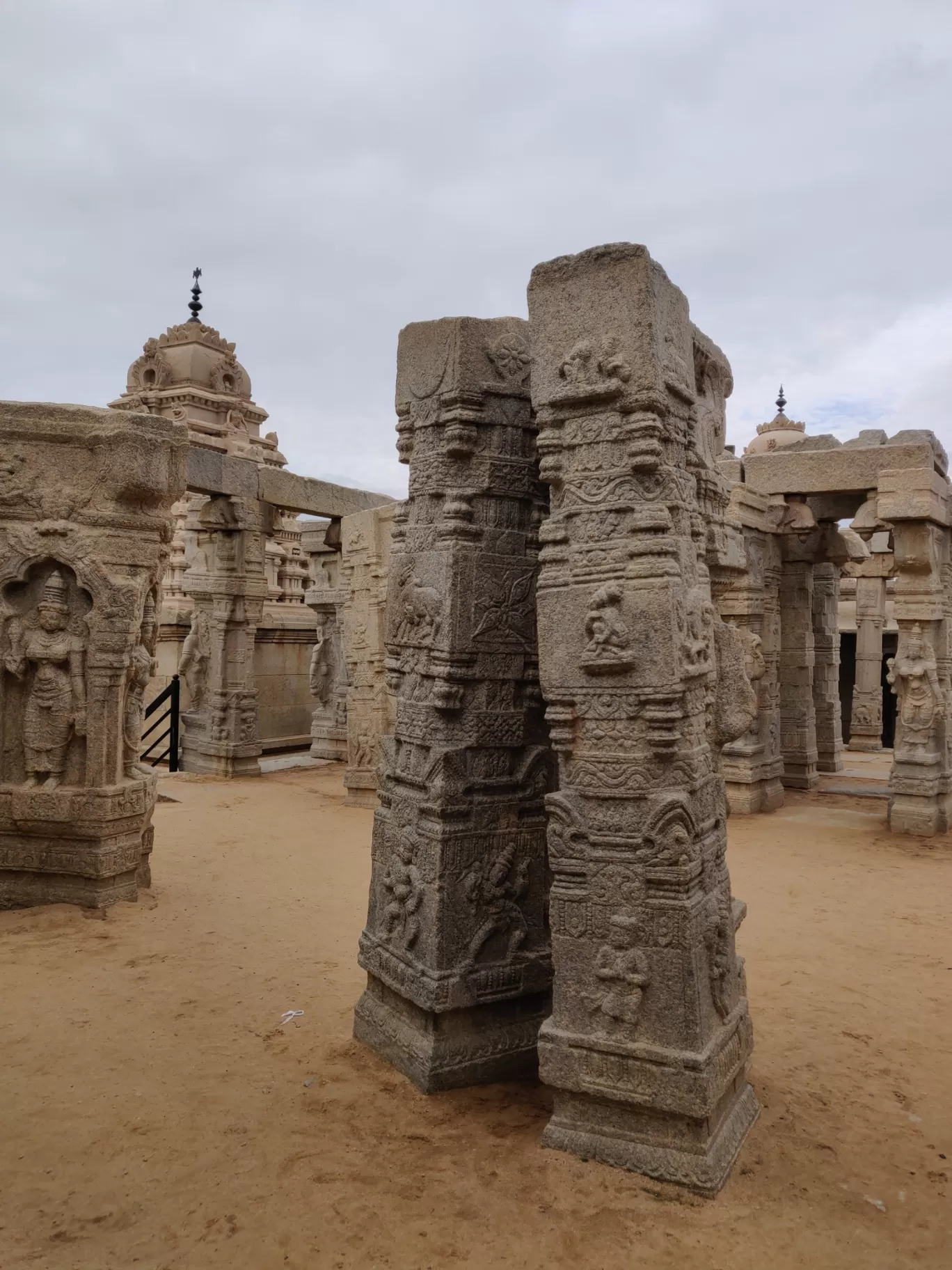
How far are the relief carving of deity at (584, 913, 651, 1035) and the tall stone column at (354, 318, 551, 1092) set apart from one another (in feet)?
2.55

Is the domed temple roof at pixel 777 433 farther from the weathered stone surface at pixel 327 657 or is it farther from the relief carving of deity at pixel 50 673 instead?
the relief carving of deity at pixel 50 673

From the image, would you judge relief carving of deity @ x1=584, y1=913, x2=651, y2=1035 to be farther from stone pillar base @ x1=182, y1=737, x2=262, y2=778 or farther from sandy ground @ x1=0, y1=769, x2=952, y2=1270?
stone pillar base @ x1=182, y1=737, x2=262, y2=778

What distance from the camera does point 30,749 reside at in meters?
6.40

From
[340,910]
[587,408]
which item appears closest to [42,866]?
[340,910]

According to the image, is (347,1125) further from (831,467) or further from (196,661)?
(196,661)

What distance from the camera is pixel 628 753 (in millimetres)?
3471

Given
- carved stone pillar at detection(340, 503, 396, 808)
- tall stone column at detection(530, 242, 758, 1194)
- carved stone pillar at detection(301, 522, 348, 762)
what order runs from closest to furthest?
1. tall stone column at detection(530, 242, 758, 1194)
2. carved stone pillar at detection(340, 503, 396, 808)
3. carved stone pillar at detection(301, 522, 348, 762)

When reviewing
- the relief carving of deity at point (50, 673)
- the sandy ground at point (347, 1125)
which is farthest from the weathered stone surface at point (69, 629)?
the sandy ground at point (347, 1125)

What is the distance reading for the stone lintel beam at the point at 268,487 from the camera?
12547mm

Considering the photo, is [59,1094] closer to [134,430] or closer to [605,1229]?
[605,1229]

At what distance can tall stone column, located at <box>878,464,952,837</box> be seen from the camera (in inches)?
376

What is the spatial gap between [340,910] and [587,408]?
4632mm

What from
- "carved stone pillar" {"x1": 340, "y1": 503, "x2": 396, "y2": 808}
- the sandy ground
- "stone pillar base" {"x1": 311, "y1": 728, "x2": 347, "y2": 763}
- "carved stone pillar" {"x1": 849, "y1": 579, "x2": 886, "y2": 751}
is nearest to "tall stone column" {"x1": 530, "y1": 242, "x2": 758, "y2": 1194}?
the sandy ground

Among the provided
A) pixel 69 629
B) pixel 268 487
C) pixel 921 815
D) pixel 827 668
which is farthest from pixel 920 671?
pixel 268 487
